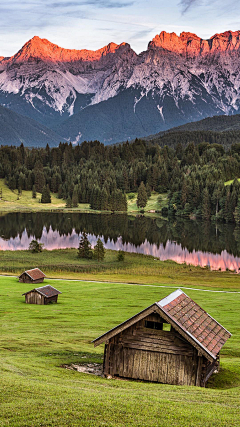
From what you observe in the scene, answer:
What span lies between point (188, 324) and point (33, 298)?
28.4 meters

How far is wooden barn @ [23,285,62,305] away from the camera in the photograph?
46594 millimetres

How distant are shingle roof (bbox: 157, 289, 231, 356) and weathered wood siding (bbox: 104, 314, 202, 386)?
2.13ft

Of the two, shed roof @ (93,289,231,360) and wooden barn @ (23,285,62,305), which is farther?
wooden barn @ (23,285,62,305)

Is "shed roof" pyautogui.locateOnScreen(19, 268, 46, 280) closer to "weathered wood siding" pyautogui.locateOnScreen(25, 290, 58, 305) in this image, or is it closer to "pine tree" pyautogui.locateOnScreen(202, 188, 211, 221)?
"weathered wood siding" pyautogui.locateOnScreen(25, 290, 58, 305)

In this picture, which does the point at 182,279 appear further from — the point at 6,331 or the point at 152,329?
the point at 152,329

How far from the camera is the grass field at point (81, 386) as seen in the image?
47.2 feet

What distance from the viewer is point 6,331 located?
3347cm

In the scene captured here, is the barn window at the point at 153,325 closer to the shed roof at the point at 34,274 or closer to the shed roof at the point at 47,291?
the shed roof at the point at 47,291

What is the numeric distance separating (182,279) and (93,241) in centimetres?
5267

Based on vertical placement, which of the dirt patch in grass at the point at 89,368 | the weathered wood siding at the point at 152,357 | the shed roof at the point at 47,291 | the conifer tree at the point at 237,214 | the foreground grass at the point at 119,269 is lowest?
the foreground grass at the point at 119,269

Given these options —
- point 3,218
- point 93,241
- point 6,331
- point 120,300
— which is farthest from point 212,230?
point 6,331

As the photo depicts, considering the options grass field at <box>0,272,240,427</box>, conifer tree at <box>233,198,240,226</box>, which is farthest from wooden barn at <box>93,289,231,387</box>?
conifer tree at <box>233,198,240,226</box>

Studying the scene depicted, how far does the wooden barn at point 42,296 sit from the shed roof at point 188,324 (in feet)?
80.4

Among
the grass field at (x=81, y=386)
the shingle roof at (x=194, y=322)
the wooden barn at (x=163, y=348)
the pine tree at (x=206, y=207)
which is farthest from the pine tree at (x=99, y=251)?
the pine tree at (x=206, y=207)
